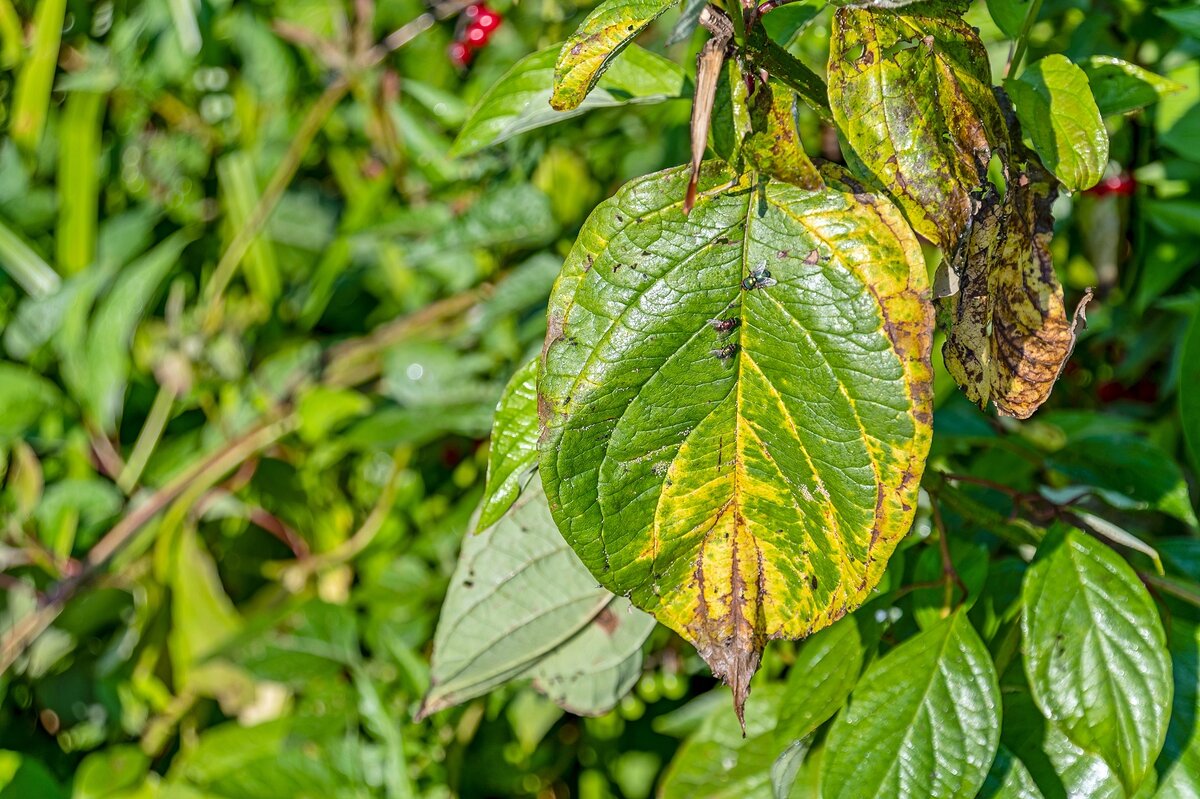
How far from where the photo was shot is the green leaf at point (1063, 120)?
52cm

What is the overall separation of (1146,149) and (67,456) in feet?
4.62

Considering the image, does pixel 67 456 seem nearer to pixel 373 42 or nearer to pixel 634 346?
pixel 373 42

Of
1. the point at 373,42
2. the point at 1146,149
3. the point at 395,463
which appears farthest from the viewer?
the point at 373,42

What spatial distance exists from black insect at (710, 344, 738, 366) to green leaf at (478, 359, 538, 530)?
136mm

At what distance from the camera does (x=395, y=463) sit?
137 centimetres

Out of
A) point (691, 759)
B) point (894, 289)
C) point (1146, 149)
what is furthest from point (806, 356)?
point (1146, 149)

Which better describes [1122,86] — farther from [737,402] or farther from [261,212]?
[261,212]

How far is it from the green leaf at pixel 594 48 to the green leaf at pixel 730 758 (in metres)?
0.52

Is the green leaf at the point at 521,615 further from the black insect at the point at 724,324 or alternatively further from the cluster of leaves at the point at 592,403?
the black insect at the point at 724,324

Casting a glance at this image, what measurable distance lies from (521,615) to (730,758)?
0.23 meters

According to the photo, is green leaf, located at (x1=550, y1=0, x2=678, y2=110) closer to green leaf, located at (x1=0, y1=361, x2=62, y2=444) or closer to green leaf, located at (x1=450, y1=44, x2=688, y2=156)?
green leaf, located at (x1=450, y1=44, x2=688, y2=156)

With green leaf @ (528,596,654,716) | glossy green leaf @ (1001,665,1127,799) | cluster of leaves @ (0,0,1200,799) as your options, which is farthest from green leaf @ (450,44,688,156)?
glossy green leaf @ (1001,665,1127,799)

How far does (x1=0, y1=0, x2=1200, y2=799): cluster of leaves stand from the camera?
51 cm

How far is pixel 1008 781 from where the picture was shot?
0.63 m
